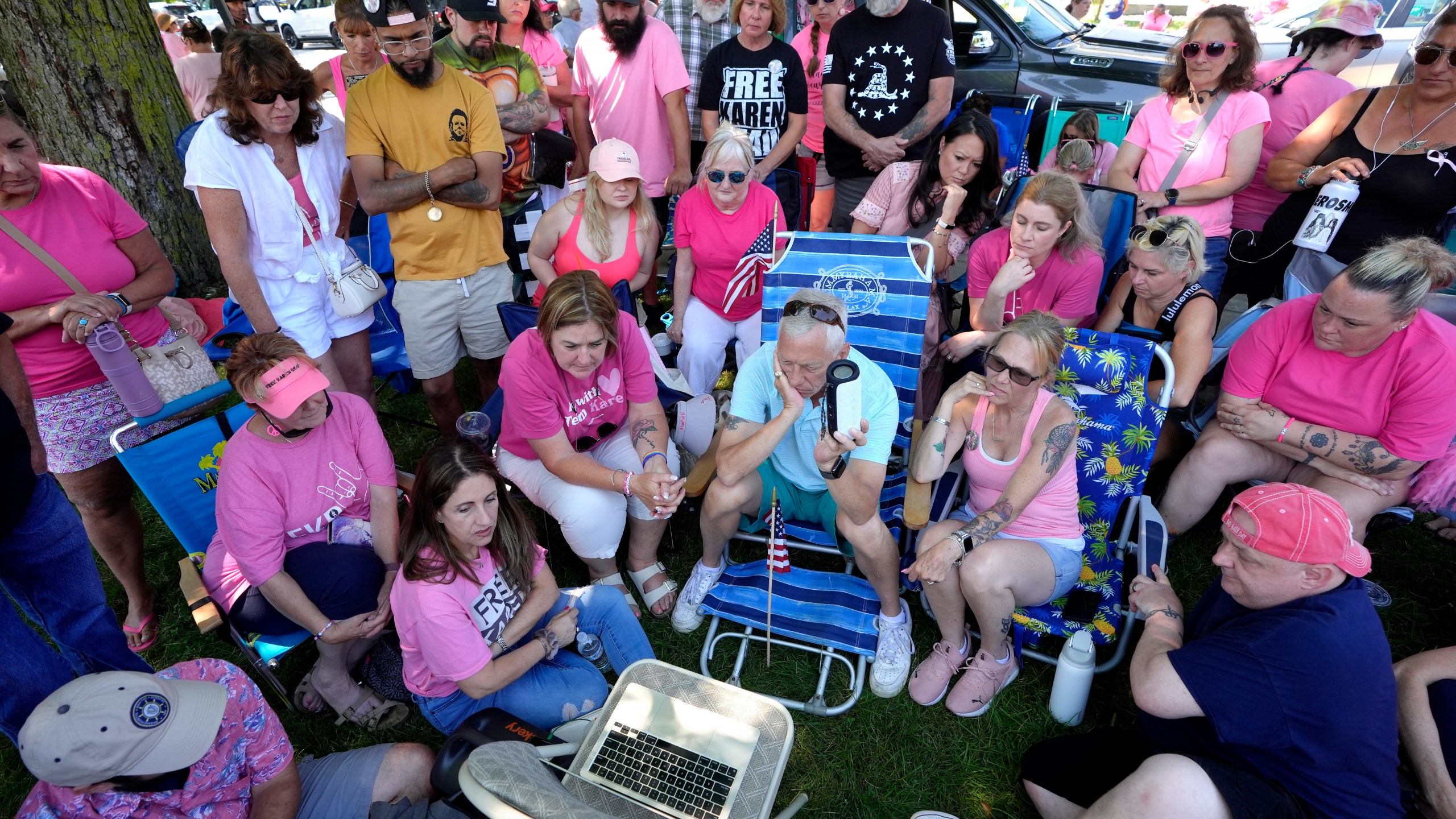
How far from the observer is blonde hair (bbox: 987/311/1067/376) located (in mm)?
2588

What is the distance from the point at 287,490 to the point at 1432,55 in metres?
5.09

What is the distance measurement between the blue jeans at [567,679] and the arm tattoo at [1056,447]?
160 cm

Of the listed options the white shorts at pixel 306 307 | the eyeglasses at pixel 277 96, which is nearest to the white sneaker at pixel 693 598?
the white shorts at pixel 306 307

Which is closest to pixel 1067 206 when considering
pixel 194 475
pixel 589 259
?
pixel 589 259

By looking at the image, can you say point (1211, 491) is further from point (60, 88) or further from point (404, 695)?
point (60, 88)

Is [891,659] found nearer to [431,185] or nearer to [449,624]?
[449,624]

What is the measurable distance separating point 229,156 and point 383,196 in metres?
0.60

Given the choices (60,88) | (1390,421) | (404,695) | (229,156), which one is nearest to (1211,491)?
(1390,421)

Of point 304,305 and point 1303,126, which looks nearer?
point 304,305

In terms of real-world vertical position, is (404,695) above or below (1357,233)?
below

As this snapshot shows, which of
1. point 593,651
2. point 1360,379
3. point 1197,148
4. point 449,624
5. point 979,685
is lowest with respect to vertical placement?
point 979,685

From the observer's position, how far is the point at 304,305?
10.8 ft

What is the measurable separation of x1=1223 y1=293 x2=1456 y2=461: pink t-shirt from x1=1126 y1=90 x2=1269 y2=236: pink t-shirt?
3.09ft

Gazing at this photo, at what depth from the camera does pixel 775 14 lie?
4.44 metres
